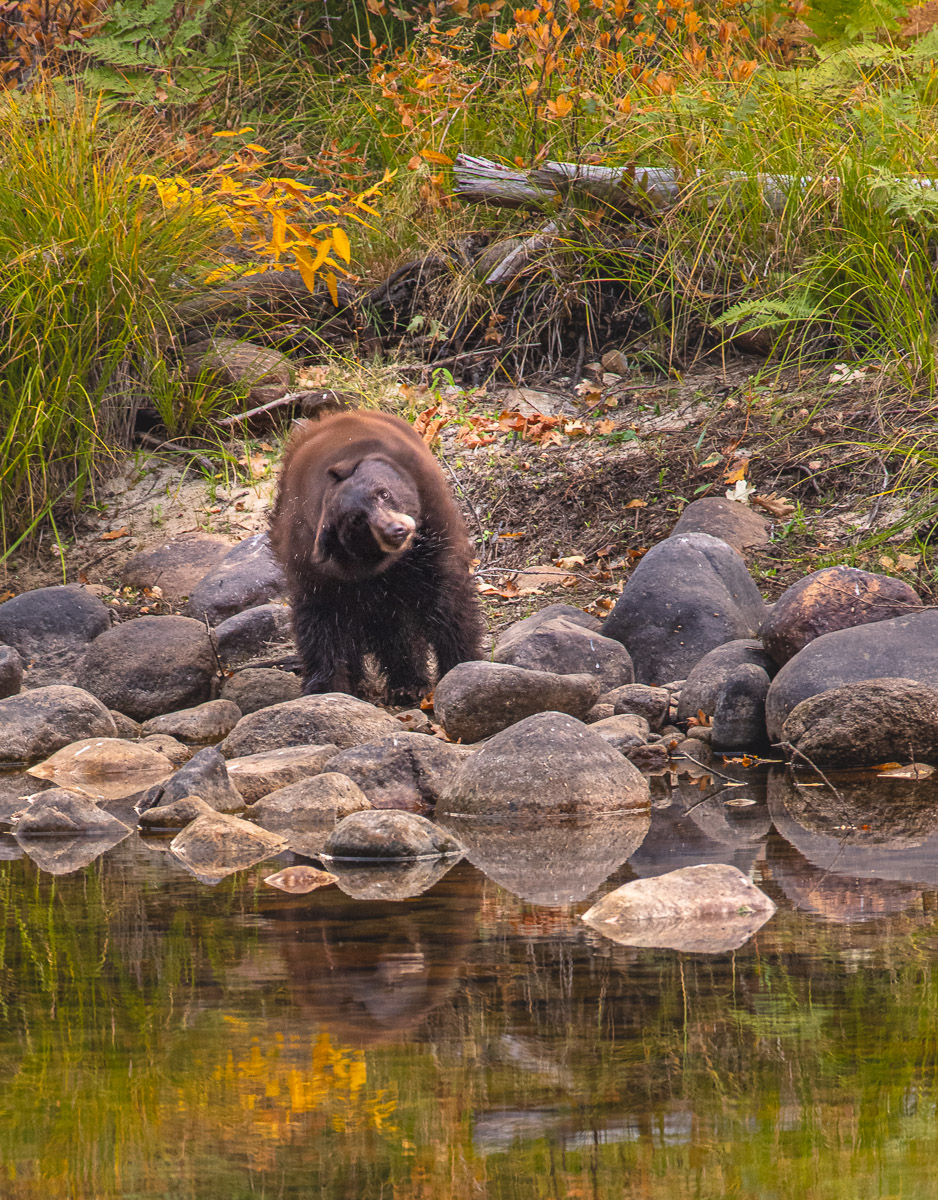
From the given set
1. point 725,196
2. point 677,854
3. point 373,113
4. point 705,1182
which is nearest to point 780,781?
point 677,854

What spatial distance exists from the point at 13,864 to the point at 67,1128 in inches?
74.4

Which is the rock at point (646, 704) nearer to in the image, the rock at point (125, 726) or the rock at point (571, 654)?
the rock at point (571, 654)

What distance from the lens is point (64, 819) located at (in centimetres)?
382

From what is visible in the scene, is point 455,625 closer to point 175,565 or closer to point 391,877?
point 391,877

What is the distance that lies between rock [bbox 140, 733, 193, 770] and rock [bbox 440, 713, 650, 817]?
1549 millimetres

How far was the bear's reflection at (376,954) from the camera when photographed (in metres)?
2.08

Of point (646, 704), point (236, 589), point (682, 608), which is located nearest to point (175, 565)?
point (236, 589)

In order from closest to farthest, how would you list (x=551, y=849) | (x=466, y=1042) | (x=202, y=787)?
(x=466, y=1042) < (x=551, y=849) < (x=202, y=787)

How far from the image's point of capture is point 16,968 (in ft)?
7.93

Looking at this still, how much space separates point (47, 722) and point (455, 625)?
1772 millimetres

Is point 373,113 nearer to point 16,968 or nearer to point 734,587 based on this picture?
point 734,587

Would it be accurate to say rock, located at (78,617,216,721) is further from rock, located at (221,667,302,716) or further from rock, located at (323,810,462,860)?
rock, located at (323,810,462,860)

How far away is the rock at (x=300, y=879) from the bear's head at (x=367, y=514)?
2.15 meters

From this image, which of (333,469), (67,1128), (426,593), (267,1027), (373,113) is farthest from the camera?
(373,113)
